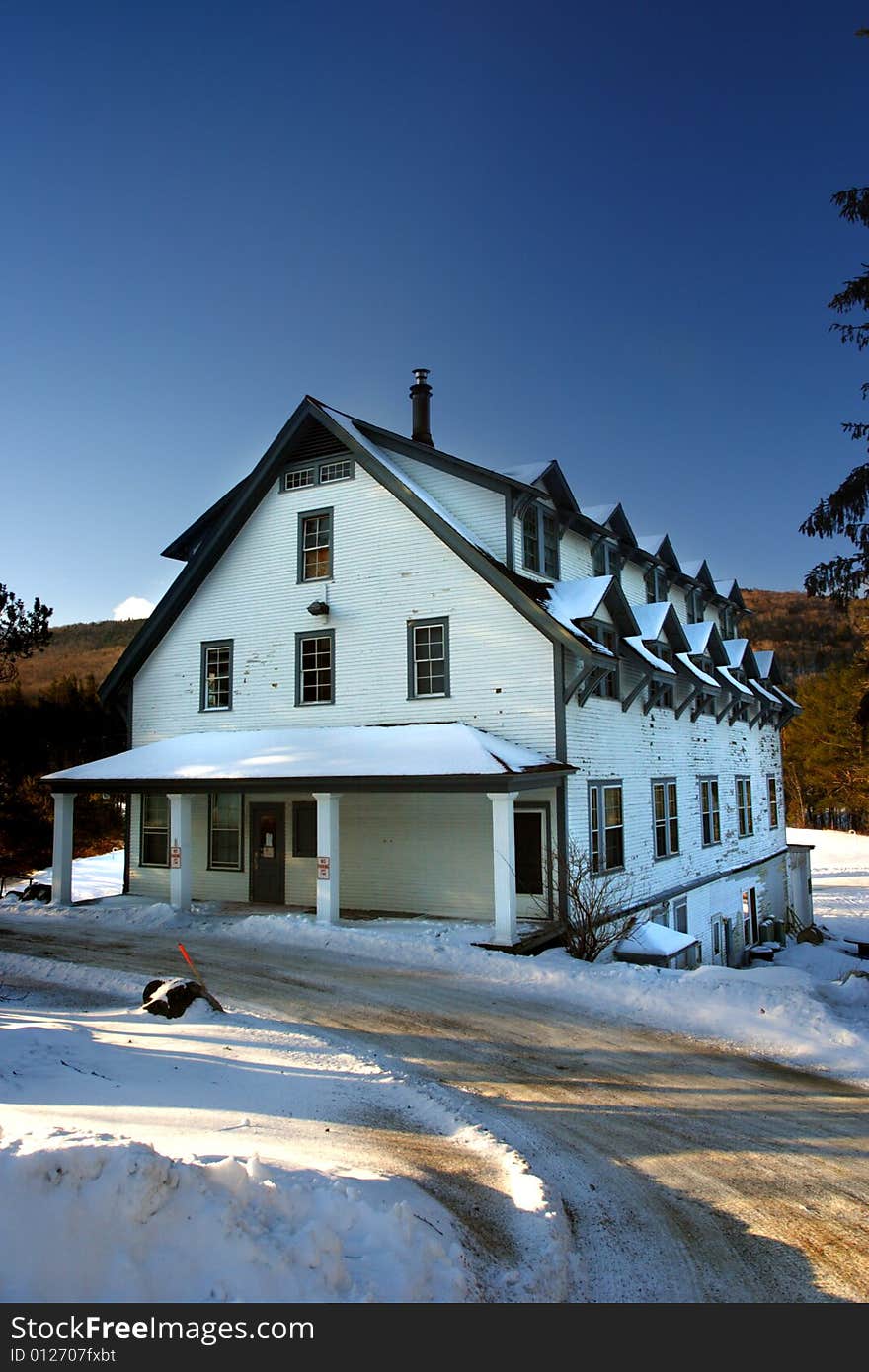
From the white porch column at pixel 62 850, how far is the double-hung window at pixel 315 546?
7.92 meters

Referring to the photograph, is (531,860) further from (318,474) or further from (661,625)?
(318,474)

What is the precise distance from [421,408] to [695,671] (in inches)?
411

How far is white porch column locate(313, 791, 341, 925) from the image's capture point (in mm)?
17312

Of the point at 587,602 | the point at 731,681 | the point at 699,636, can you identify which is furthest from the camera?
the point at 731,681

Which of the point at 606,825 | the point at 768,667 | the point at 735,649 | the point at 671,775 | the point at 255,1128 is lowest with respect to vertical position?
the point at 255,1128

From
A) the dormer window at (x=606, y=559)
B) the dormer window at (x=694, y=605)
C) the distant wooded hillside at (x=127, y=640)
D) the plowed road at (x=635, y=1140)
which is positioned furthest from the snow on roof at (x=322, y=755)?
the distant wooded hillside at (x=127, y=640)

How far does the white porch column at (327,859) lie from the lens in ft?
56.8

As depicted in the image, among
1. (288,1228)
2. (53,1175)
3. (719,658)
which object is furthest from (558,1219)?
(719,658)

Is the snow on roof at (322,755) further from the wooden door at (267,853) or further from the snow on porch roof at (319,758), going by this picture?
the wooden door at (267,853)

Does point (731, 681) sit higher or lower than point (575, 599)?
lower

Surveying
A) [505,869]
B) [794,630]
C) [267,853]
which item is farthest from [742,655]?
[794,630]

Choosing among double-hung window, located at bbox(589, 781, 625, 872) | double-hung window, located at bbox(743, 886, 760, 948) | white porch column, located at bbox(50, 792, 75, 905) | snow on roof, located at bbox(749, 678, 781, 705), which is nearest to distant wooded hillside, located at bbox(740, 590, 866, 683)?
snow on roof, located at bbox(749, 678, 781, 705)

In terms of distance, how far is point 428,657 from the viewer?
19.3m

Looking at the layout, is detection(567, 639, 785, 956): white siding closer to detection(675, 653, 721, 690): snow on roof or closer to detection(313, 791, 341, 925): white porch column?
detection(675, 653, 721, 690): snow on roof
